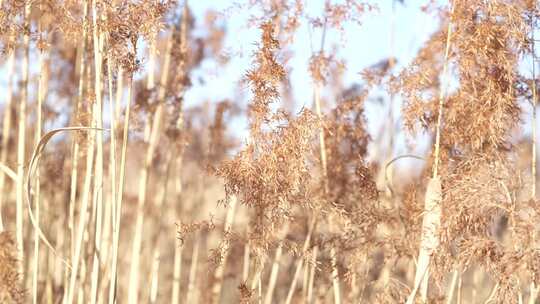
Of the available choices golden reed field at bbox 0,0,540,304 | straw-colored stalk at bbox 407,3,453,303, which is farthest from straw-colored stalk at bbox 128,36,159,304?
straw-colored stalk at bbox 407,3,453,303

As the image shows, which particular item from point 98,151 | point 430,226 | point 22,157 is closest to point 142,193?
point 22,157

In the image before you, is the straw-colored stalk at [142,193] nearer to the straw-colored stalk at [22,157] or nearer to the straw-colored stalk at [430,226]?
the straw-colored stalk at [22,157]

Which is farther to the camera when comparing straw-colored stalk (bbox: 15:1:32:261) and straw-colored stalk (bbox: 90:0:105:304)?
straw-colored stalk (bbox: 15:1:32:261)

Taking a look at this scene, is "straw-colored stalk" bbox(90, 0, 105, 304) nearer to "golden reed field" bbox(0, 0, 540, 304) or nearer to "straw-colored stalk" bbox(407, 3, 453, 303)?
"golden reed field" bbox(0, 0, 540, 304)

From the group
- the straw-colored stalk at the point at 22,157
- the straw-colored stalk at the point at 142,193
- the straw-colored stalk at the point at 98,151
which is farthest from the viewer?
the straw-colored stalk at the point at 142,193

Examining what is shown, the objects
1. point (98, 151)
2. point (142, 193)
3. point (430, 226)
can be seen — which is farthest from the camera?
point (142, 193)

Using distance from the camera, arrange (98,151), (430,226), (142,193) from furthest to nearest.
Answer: (142,193) → (430,226) → (98,151)

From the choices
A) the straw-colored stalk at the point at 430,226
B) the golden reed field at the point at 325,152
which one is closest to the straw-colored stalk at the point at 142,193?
the golden reed field at the point at 325,152

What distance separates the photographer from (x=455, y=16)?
16.1 ft

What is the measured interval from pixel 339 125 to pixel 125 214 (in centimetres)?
487

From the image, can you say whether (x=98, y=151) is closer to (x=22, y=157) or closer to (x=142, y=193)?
(x=22, y=157)

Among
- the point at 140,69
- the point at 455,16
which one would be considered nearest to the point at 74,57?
the point at 140,69

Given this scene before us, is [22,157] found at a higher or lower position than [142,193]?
higher

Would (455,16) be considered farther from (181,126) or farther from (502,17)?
(181,126)
